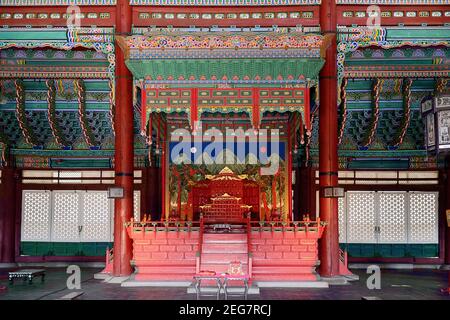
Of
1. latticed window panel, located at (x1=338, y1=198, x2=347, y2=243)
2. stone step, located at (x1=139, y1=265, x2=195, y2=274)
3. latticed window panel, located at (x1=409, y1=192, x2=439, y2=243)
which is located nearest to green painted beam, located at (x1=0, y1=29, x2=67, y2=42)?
stone step, located at (x1=139, y1=265, x2=195, y2=274)

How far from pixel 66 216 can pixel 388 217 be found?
915cm

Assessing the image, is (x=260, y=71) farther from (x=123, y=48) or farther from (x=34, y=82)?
(x=34, y=82)

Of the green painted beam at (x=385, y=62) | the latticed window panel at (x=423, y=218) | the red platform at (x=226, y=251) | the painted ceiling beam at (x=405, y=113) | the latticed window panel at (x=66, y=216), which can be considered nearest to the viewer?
the red platform at (x=226, y=251)

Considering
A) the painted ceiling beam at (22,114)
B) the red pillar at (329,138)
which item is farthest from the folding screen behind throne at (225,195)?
the painted ceiling beam at (22,114)

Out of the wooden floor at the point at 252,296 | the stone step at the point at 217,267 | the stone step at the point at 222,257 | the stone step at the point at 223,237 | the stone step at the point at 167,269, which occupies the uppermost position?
the stone step at the point at 223,237

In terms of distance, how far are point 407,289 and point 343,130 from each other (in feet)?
16.7

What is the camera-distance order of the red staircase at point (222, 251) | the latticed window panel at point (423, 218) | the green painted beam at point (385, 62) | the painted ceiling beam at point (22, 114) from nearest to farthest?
the red staircase at point (222, 251) → the green painted beam at point (385, 62) → the painted ceiling beam at point (22, 114) → the latticed window panel at point (423, 218)

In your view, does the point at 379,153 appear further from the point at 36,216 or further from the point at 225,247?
the point at 36,216

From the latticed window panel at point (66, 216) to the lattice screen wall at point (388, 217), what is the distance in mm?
7517

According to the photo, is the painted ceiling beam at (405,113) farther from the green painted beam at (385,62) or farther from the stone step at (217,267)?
the stone step at (217,267)

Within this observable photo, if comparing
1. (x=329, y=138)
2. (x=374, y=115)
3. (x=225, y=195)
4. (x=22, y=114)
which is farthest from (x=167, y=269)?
(x=374, y=115)

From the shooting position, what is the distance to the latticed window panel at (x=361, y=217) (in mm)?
14352

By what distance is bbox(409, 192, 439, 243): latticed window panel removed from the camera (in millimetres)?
14219

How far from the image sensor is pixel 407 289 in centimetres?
980
